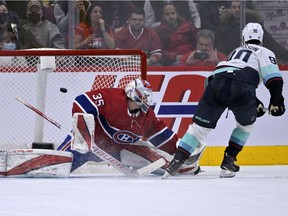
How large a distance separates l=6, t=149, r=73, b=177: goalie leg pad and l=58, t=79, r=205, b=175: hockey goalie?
0.15 metres

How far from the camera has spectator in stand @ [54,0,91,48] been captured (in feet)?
26.7

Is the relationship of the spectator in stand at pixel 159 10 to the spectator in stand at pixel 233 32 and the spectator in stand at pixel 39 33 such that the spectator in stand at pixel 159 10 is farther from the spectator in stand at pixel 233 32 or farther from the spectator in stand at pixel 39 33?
the spectator in stand at pixel 39 33

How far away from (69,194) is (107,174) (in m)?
2.17

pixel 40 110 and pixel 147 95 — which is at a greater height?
pixel 147 95

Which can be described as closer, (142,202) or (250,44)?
(142,202)

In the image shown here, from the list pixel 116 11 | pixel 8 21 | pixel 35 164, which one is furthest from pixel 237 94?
pixel 8 21

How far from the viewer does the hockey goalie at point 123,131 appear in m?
6.24

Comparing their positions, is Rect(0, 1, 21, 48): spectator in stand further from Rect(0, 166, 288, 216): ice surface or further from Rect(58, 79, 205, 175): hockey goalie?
Rect(0, 166, 288, 216): ice surface

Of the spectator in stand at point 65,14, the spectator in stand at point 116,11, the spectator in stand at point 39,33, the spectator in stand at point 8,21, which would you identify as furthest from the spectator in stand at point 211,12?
the spectator in stand at point 8,21

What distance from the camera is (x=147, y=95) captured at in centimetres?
640

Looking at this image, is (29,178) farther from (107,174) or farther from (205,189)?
(205,189)

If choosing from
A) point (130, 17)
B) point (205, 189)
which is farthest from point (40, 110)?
point (205, 189)

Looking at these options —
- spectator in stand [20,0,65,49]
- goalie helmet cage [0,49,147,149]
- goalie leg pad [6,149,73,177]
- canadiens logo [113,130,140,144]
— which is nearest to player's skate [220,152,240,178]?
canadiens logo [113,130,140,144]

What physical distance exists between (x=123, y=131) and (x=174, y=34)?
1964 mm
